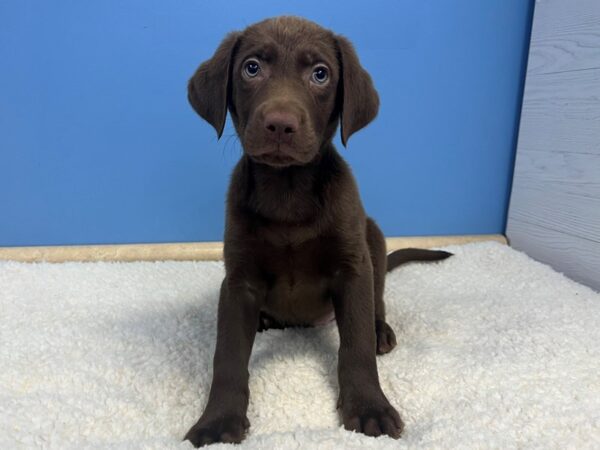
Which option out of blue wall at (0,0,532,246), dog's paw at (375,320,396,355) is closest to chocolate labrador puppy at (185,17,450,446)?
dog's paw at (375,320,396,355)

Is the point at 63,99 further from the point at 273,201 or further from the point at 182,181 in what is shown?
the point at 273,201

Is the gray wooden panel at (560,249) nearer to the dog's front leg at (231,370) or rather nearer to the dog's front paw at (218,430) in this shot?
the dog's front leg at (231,370)

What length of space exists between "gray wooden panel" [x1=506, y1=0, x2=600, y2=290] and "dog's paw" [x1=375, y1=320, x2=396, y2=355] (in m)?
1.33

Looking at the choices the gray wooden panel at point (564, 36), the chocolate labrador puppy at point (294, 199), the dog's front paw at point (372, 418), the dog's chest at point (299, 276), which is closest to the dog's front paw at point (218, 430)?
the chocolate labrador puppy at point (294, 199)

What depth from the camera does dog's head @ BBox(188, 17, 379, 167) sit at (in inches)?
51.4

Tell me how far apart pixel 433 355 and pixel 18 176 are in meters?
2.49

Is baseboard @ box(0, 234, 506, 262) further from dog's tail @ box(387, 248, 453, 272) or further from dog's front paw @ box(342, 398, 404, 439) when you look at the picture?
dog's front paw @ box(342, 398, 404, 439)

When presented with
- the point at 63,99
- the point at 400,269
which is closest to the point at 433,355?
the point at 400,269

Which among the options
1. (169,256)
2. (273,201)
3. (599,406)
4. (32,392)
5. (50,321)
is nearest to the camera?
(599,406)

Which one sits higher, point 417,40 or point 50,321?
point 417,40

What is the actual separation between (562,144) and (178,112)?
6.99 ft

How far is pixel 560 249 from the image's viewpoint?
8.64ft

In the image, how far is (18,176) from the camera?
278 centimetres

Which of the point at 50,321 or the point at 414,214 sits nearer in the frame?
the point at 50,321
